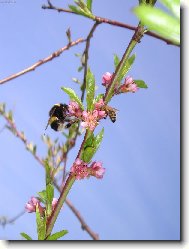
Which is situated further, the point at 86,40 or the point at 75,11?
the point at 86,40

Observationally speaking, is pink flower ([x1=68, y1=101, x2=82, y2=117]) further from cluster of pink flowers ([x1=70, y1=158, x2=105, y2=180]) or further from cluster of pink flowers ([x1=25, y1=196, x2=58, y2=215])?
cluster of pink flowers ([x1=25, y1=196, x2=58, y2=215])

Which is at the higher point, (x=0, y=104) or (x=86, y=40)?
(x=0, y=104)

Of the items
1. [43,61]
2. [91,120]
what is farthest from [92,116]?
[43,61]

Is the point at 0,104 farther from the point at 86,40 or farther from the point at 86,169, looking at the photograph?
the point at 86,169

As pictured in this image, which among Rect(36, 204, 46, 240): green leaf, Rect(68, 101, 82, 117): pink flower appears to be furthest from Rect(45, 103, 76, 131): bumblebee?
Rect(36, 204, 46, 240): green leaf

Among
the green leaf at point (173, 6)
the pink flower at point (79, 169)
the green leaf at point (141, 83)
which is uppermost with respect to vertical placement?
the green leaf at point (141, 83)

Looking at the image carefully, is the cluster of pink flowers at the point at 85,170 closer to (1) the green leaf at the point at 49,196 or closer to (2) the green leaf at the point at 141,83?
(1) the green leaf at the point at 49,196

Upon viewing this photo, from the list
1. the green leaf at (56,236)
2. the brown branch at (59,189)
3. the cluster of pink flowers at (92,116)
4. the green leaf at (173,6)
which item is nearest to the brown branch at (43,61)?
the cluster of pink flowers at (92,116)

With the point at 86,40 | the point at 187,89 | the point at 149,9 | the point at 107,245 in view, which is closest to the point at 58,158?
the point at 86,40
